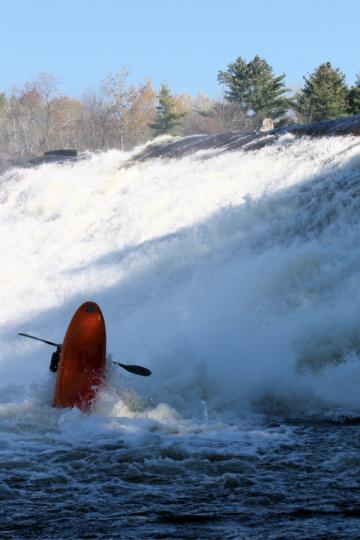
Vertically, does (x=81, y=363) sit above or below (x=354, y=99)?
below

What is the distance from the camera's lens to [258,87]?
149 ft

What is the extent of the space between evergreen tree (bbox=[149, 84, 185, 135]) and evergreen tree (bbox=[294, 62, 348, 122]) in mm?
17900

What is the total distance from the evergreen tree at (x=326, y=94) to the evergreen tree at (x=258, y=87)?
20.9ft

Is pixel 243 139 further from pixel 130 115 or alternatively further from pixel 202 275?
pixel 130 115

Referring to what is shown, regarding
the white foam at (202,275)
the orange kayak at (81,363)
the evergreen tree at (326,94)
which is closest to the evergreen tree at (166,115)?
the evergreen tree at (326,94)

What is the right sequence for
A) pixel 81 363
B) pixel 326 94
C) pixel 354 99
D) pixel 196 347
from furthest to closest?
pixel 326 94, pixel 354 99, pixel 196 347, pixel 81 363

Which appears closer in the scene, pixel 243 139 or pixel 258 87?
pixel 243 139

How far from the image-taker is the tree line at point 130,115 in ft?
147

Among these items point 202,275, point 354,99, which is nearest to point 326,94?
point 354,99

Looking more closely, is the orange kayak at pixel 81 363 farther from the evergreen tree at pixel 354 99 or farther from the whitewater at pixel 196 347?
the evergreen tree at pixel 354 99

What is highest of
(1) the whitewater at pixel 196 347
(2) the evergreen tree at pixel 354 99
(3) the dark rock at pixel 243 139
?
(2) the evergreen tree at pixel 354 99

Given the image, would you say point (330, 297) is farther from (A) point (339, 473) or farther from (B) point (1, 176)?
(B) point (1, 176)

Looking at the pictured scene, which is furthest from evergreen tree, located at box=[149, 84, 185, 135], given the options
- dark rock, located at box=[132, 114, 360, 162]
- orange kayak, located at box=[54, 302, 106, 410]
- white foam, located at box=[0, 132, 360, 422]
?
orange kayak, located at box=[54, 302, 106, 410]

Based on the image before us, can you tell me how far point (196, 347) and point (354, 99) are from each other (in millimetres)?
26002
